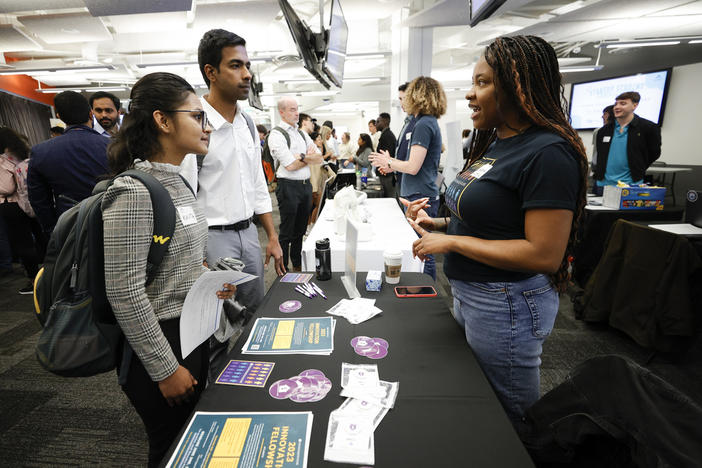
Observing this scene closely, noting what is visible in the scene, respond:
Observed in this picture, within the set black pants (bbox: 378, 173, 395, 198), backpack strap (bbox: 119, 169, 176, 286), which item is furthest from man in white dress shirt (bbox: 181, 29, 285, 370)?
black pants (bbox: 378, 173, 395, 198)

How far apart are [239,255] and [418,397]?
1.12 meters

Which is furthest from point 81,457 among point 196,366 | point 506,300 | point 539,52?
point 539,52

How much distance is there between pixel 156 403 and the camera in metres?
0.92

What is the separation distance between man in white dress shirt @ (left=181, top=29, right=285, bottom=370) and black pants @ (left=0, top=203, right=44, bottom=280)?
3.13 m

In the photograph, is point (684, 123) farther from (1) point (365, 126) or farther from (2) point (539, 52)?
(1) point (365, 126)

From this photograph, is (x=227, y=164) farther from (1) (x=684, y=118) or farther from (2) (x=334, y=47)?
(1) (x=684, y=118)

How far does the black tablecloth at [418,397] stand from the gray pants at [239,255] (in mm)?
485

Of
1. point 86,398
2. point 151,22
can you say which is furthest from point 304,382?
point 151,22

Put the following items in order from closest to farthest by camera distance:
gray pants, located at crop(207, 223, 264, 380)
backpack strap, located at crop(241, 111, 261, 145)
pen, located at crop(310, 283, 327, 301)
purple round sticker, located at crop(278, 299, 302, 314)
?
purple round sticker, located at crop(278, 299, 302, 314) → pen, located at crop(310, 283, 327, 301) → gray pants, located at crop(207, 223, 264, 380) → backpack strap, located at crop(241, 111, 261, 145)

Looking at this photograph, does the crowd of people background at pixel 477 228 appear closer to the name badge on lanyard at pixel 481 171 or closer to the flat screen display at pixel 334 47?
the name badge on lanyard at pixel 481 171

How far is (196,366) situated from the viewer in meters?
1.02

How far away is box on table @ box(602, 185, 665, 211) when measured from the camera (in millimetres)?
2785

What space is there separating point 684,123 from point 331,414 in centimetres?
927

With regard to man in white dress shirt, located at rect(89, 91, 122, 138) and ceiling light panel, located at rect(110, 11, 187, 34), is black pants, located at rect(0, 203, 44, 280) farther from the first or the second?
ceiling light panel, located at rect(110, 11, 187, 34)
